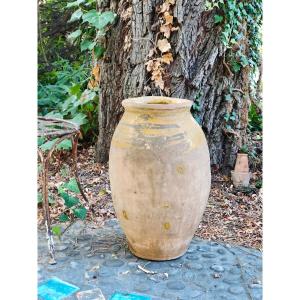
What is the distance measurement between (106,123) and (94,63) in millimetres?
446

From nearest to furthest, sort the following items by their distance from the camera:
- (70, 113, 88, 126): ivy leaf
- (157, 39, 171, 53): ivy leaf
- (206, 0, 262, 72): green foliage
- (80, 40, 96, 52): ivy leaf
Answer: (157, 39, 171, 53): ivy leaf, (206, 0, 262, 72): green foliage, (80, 40, 96, 52): ivy leaf, (70, 113, 88, 126): ivy leaf

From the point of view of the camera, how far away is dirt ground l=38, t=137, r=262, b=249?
245 centimetres

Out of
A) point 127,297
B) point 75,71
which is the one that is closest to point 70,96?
point 75,71

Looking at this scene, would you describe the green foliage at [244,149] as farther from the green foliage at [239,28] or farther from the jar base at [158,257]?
the jar base at [158,257]

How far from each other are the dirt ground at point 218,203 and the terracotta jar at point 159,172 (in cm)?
50

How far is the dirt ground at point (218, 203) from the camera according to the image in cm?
245

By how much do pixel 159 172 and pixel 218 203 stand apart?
1.14 meters

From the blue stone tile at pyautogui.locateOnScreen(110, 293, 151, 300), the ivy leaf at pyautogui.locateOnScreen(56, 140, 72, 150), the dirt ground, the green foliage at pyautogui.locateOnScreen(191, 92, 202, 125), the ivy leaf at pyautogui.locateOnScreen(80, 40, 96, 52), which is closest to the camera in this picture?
the blue stone tile at pyautogui.locateOnScreen(110, 293, 151, 300)

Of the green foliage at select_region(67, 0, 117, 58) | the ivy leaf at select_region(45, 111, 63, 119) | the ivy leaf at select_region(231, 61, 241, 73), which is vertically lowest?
the ivy leaf at select_region(45, 111, 63, 119)

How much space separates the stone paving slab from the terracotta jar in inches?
Answer: 5.3

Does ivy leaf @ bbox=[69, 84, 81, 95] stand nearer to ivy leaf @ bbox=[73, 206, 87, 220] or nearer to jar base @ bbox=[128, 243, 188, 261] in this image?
ivy leaf @ bbox=[73, 206, 87, 220]

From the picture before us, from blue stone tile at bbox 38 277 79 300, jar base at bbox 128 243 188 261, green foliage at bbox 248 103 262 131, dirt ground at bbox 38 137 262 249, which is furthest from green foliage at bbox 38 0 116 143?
blue stone tile at bbox 38 277 79 300
